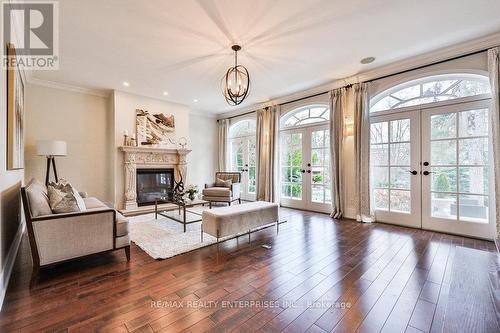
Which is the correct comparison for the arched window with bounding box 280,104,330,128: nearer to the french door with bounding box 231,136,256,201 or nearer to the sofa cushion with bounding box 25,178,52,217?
the french door with bounding box 231,136,256,201

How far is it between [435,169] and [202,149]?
597cm

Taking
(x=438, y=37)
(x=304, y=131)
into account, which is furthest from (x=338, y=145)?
(x=438, y=37)

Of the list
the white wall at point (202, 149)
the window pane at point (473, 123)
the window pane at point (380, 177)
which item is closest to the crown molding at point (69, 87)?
the white wall at point (202, 149)

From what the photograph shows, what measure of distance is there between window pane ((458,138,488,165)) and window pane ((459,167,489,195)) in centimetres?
11

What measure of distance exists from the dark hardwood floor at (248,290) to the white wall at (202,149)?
438 cm

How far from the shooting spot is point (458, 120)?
3441 millimetres

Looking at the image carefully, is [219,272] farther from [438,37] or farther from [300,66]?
[438,37]

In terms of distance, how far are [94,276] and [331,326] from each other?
2233 millimetres

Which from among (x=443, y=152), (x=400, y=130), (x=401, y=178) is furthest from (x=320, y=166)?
(x=443, y=152)

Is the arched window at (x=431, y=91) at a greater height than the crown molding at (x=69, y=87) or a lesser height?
lesser

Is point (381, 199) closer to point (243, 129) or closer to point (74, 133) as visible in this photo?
point (243, 129)

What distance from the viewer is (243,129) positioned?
728 cm

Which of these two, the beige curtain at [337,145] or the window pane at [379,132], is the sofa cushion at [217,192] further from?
the window pane at [379,132]

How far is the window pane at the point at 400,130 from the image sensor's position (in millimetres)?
3934
